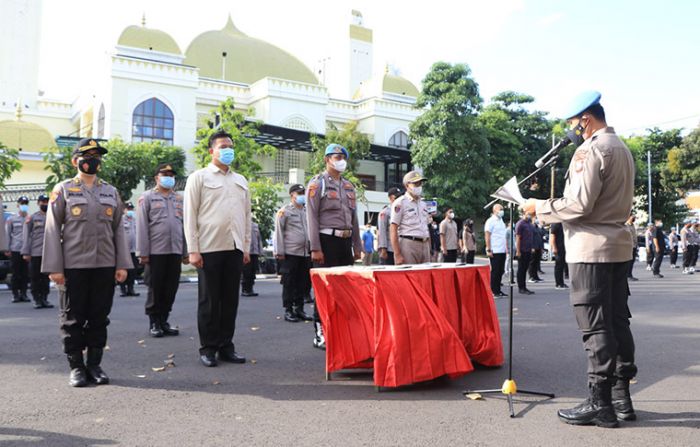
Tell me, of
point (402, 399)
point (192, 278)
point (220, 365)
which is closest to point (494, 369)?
point (402, 399)

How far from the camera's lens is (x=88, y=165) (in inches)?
193

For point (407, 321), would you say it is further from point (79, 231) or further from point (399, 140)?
point (399, 140)

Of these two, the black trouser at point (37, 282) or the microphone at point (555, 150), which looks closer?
the microphone at point (555, 150)

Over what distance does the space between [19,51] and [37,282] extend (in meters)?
45.5

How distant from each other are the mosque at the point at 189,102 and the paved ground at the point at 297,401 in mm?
24905

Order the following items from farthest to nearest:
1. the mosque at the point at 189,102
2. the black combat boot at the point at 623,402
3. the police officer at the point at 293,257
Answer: the mosque at the point at 189,102 < the police officer at the point at 293,257 < the black combat boot at the point at 623,402

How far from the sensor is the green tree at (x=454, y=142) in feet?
112

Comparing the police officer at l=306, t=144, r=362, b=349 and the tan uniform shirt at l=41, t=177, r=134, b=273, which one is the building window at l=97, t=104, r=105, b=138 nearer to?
the police officer at l=306, t=144, r=362, b=349

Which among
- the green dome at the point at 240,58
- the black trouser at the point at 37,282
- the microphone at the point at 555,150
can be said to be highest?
the green dome at the point at 240,58

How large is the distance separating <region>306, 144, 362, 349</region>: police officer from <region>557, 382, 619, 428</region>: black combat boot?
3008 mm

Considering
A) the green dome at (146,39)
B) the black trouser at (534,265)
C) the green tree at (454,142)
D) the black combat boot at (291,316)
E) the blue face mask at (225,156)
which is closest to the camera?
the blue face mask at (225,156)

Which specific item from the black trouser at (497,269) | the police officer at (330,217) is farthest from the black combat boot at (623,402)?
the black trouser at (497,269)

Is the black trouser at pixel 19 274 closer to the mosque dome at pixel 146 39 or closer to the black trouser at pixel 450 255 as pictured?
the black trouser at pixel 450 255

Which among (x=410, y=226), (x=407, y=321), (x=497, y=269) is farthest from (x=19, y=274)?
(x=407, y=321)
